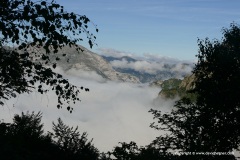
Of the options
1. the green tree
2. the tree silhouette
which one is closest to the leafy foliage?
the green tree

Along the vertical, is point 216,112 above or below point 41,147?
above

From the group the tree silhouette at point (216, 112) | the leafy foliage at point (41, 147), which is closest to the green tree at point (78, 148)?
the leafy foliage at point (41, 147)

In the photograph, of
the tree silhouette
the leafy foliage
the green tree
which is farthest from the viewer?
the tree silhouette

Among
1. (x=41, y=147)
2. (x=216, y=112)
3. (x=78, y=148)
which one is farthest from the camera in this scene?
(x=216, y=112)

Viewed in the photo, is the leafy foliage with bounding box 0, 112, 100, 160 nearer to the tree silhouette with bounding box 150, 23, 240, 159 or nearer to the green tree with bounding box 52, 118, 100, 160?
the green tree with bounding box 52, 118, 100, 160

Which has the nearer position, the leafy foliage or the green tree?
the leafy foliage

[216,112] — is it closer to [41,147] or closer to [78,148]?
[78,148]

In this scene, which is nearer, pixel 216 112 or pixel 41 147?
pixel 41 147

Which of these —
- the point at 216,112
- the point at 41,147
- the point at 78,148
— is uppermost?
the point at 216,112

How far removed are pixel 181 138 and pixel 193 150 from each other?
5.44 metres

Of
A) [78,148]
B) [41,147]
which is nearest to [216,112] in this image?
[78,148]

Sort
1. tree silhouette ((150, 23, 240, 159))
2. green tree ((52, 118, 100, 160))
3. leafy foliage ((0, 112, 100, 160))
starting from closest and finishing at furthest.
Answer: leafy foliage ((0, 112, 100, 160))
green tree ((52, 118, 100, 160))
tree silhouette ((150, 23, 240, 159))

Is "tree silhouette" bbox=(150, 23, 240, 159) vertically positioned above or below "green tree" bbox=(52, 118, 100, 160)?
above

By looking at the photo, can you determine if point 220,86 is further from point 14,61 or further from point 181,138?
point 14,61
